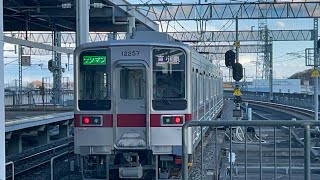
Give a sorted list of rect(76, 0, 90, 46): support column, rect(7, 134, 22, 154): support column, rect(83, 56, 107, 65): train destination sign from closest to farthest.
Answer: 1. rect(83, 56, 107, 65): train destination sign
2. rect(76, 0, 90, 46): support column
3. rect(7, 134, 22, 154): support column

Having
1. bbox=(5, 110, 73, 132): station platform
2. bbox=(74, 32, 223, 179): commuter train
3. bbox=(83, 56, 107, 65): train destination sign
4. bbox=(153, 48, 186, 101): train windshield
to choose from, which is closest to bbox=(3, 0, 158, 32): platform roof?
bbox=(5, 110, 73, 132): station platform

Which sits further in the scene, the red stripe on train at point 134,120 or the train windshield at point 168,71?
the train windshield at point 168,71

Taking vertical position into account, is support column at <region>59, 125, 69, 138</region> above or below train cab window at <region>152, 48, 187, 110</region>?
below

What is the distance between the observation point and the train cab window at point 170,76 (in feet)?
36.2

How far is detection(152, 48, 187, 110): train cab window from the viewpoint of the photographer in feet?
Answer: 36.2

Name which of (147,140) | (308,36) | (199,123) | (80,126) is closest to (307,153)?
(199,123)

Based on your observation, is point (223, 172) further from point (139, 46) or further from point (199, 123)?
point (199, 123)

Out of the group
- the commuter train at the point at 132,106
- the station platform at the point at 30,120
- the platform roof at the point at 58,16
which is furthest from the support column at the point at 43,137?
the commuter train at the point at 132,106

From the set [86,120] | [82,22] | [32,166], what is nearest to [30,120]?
[32,166]

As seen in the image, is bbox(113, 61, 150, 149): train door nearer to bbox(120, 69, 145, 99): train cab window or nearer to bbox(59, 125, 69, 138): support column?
bbox(120, 69, 145, 99): train cab window

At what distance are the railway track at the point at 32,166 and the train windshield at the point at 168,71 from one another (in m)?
4.24

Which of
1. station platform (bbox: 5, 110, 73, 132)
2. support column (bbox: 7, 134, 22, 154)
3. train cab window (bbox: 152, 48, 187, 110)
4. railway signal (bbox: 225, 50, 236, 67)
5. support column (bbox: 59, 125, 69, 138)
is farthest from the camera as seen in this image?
support column (bbox: 59, 125, 69, 138)

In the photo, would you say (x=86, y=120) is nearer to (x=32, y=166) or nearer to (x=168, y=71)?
(x=168, y=71)

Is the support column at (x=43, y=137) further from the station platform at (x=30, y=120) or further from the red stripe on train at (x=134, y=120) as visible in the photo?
the red stripe on train at (x=134, y=120)
